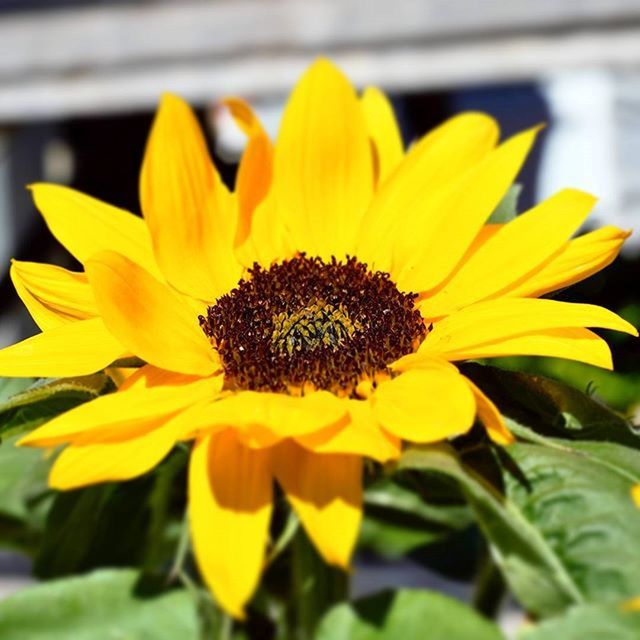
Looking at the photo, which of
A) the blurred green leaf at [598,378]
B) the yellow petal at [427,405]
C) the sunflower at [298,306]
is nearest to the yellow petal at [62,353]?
the sunflower at [298,306]

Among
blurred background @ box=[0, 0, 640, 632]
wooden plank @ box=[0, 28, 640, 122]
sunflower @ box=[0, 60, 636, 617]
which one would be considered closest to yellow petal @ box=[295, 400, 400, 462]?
sunflower @ box=[0, 60, 636, 617]

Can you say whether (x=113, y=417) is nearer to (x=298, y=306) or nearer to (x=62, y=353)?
(x=62, y=353)

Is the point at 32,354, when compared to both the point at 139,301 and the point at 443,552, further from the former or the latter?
the point at 443,552

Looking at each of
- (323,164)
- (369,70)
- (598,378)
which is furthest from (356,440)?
(369,70)

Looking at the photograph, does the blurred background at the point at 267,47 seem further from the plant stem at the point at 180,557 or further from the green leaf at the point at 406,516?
the plant stem at the point at 180,557

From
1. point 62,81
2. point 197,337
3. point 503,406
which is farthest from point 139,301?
point 62,81
